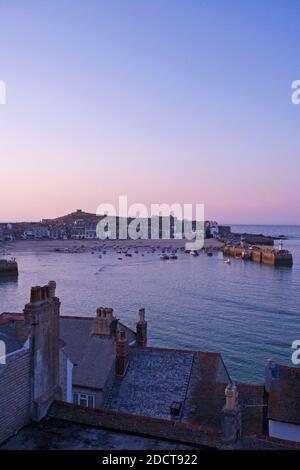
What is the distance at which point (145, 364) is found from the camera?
19.2 meters

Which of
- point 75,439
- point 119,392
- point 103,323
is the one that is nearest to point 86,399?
point 119,392

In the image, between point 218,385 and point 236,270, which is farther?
point 236,270

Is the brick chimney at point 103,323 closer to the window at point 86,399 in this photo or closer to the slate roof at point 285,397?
the window at point 86,399

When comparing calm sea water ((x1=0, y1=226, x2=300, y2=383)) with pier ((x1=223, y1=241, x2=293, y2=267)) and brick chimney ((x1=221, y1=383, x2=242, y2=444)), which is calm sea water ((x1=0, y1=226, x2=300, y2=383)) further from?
brick chimney ((x1=221, y1=383, x2=242, y2=444))

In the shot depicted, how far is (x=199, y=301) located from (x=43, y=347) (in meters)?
47.9

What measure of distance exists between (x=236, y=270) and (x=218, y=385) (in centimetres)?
7869

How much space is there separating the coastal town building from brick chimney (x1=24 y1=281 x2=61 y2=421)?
0.07 feet

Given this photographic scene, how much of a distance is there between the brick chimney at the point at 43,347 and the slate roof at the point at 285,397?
386 inches

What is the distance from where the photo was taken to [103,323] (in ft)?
64.7

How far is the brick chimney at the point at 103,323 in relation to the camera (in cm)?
1959

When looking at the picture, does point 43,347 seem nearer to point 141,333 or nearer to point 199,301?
point 141,333

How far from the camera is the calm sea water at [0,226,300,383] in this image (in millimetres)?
36219
